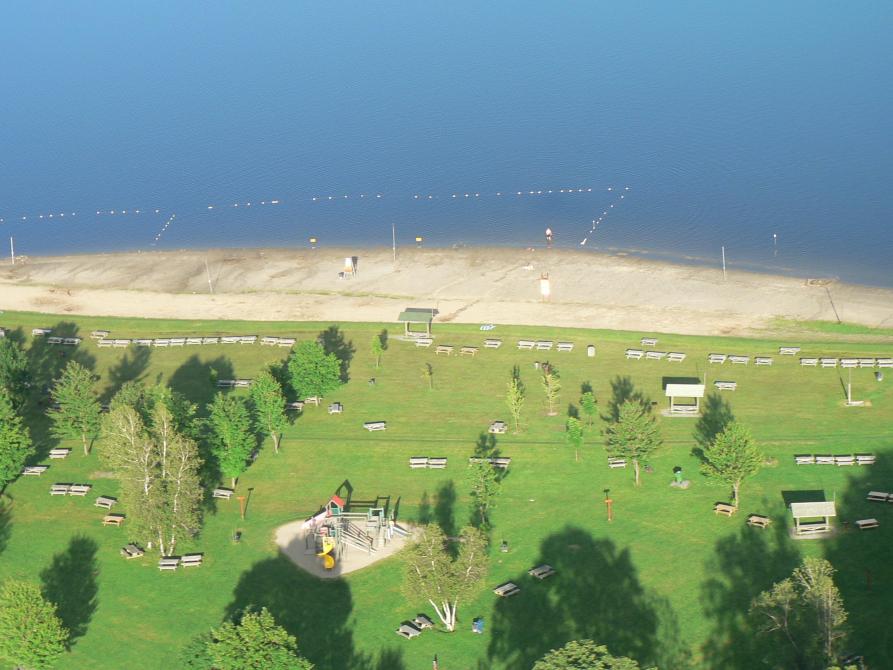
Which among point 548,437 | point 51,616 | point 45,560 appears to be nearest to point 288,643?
point 51,616

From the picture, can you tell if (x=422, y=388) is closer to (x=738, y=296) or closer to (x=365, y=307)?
(x=365, y=307)

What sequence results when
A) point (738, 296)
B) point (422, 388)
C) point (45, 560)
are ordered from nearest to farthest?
point (45, 560)
point (422, 388)
point (738, 296)

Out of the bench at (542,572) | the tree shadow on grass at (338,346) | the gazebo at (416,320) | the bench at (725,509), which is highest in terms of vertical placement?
the gazebo at (416,320)

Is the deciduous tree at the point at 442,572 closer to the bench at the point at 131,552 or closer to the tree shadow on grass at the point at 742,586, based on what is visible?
the tree shadow on grass at the point at 742,586

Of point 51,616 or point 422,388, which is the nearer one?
point 51,616

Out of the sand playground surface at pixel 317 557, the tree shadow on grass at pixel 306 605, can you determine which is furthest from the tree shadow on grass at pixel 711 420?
the tree shadow on grass at pixel 306 605

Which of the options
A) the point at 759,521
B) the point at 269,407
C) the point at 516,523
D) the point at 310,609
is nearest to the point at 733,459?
the point at 759,521

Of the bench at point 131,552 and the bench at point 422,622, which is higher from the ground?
the bench at point 131,552
